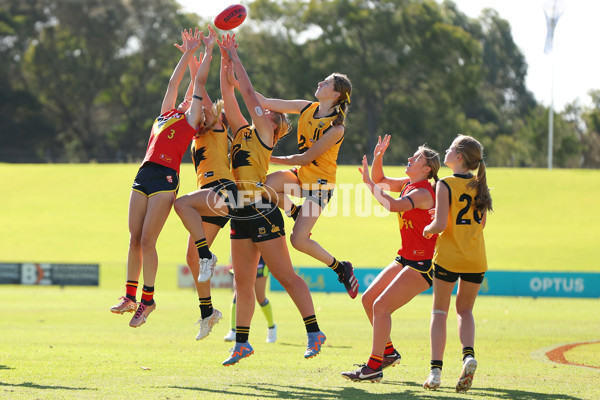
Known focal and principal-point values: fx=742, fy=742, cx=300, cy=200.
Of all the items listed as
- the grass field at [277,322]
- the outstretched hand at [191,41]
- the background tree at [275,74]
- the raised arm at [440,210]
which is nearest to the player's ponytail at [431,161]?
the raised arm at [440,210]

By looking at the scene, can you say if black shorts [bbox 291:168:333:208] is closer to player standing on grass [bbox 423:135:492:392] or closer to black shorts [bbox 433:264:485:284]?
player standing on grass [bbox 423:135:492:392]

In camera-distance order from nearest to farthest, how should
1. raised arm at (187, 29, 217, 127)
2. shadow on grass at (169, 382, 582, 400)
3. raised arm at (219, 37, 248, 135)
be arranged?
shadow on grass at (169, 382, 582, 400) < raised arm at (219, 37, 248, 135) < raised arm at (187, 29, 217, 127)

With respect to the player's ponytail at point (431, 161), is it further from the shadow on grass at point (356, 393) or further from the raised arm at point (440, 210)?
the shadow on grass at point (356, 393)

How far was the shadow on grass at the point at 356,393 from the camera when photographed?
713cm

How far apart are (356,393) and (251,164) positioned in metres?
2.58

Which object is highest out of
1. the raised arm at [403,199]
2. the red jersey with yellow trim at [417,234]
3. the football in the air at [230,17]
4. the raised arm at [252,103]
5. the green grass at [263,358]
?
the football in the air at [230,17]

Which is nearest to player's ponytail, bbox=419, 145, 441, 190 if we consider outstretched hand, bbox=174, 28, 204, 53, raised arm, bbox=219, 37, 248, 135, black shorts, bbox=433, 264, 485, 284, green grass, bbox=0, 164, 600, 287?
black shorts, bbox=433, 264, 485, 284

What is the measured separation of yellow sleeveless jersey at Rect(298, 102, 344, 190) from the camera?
791cm

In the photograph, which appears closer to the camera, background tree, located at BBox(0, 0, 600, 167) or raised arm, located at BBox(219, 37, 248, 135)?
raised arm, located at BBox(219, 37, 248, 135)

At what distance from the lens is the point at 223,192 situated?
8047mm

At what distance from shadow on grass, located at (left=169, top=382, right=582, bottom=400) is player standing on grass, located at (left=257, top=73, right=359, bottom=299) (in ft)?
3.55

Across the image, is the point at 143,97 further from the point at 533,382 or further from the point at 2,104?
the point at 533,382

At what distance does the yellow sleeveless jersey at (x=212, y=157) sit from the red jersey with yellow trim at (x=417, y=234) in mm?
2020

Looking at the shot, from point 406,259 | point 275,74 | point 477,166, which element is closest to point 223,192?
point 406,259
